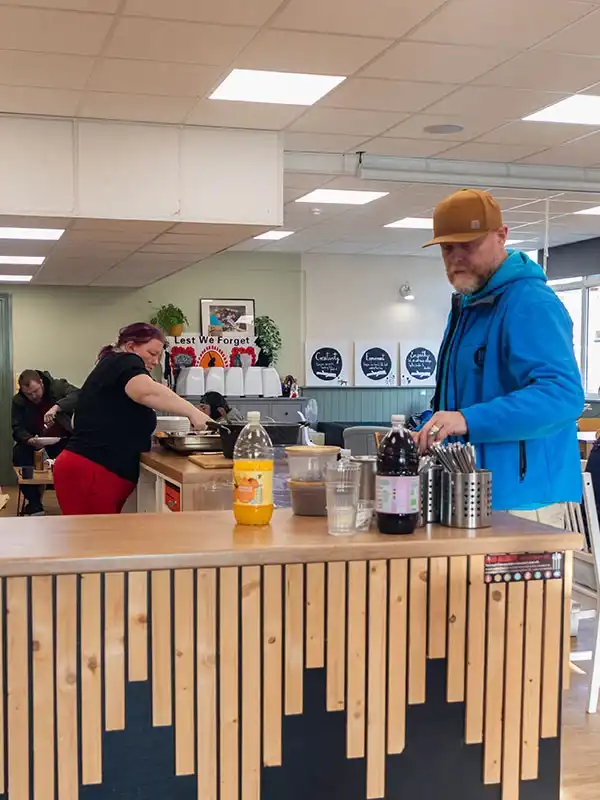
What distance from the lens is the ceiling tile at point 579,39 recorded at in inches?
193

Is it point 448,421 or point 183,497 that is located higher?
point 448,421

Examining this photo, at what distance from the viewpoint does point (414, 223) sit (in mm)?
10891

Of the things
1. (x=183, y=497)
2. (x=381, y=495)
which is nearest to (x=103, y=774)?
(x=381, y=495)

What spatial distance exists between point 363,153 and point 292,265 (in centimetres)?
572

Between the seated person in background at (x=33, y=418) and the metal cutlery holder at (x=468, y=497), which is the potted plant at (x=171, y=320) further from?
the metal cutlery holder at (x=468, y=497)

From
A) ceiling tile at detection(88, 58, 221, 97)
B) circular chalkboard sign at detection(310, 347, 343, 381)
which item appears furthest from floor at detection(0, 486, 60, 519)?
ceiling tile at detection(88, 58, 221, 97)

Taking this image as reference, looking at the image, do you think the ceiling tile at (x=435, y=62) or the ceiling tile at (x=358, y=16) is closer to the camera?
the ceiling tile at (x=358, y=16)

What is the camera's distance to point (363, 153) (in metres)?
7.85

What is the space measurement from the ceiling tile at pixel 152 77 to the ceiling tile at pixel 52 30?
26cm

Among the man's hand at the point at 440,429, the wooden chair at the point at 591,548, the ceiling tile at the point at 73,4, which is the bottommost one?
the wooden chair at the point at 591,548

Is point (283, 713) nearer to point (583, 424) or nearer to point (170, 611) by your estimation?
point (170, 611)

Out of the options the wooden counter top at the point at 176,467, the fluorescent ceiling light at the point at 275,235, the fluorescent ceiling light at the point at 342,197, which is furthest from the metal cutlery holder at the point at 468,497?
the fluorescent ceiling light at the point at 275,235

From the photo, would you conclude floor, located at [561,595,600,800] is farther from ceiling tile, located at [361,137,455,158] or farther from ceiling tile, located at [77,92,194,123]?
ceiling tile, located at [361,137,455,158]

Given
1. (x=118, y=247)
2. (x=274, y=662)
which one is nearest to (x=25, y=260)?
(x=118, y=247)
